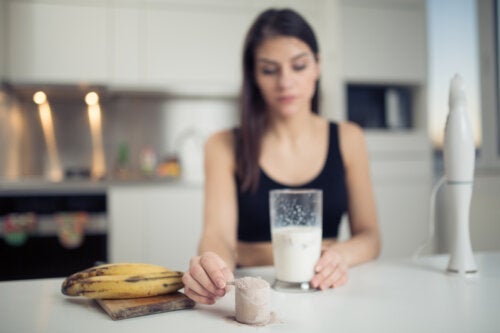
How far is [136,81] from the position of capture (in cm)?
316

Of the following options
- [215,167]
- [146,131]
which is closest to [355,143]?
[215,167]

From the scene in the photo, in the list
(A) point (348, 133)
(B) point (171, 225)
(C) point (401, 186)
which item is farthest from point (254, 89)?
(C) point (401, 186)

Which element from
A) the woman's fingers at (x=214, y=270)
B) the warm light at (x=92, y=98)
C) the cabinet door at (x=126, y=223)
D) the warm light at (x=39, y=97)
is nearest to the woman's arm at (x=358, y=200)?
the woman's fingers at (x=214, y=270)

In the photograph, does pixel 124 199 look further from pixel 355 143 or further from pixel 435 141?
pixel 435 141

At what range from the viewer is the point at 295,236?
32.6 inches

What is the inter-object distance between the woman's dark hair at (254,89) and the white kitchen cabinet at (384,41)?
1.82 meters

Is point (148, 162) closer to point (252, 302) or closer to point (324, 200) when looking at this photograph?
point (324, 200)

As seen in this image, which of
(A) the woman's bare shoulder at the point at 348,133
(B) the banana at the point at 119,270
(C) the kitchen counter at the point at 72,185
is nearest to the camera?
(B) the banana at the point at 119,270

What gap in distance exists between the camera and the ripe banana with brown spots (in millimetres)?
704

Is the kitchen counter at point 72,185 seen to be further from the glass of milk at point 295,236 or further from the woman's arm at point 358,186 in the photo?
the glass of milk at point 295,236

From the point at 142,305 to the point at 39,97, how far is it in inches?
117

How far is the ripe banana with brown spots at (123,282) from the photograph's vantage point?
0.70 metres

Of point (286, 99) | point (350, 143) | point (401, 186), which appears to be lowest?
point (401, 186)

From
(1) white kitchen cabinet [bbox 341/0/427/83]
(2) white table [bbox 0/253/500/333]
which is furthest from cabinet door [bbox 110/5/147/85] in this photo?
(2) white table [bbox 0/253/500/333]
